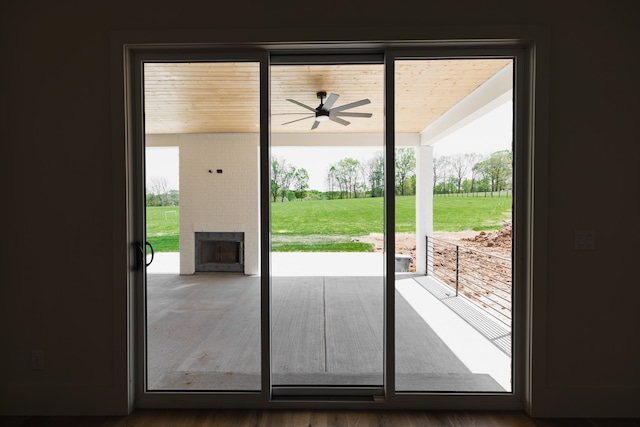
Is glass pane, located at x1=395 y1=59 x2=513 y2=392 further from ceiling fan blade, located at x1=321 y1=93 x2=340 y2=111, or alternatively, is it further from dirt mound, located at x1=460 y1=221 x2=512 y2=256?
ceiling fan blade, located at x1=321 y1=93 x2=340 y2=111

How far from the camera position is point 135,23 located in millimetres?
2041

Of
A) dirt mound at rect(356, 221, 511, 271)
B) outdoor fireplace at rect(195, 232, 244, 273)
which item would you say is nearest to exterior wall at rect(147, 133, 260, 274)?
outdoor fireplace at rect(195, 232, 244, 273)

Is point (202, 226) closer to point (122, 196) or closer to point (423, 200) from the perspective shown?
point (122, 196)

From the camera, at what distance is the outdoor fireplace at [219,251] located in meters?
4.22

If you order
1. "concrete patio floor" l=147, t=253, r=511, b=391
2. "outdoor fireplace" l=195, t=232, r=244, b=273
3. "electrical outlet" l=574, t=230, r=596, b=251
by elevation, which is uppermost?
"electrical outlet" l=574, t=230, r=596, b=251

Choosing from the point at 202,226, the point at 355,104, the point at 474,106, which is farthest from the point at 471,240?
the point at 202,226

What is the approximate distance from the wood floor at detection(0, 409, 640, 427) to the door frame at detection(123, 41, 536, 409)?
1.9 inches

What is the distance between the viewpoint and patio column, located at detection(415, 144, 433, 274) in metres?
5.54

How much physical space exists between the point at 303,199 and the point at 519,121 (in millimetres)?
2574

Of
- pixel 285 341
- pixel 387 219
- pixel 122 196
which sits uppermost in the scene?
pixel 122 196

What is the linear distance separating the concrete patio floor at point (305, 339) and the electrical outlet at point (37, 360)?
2.03 ft

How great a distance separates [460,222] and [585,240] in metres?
1.23

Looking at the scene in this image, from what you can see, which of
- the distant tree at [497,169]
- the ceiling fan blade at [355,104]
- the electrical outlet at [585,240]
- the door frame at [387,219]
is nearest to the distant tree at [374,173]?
the ceiling fan blade at [355,104]

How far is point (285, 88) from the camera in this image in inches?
152
